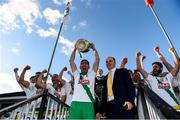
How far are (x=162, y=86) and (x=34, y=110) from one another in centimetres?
295

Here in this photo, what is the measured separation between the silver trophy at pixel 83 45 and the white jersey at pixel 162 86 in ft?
5.29

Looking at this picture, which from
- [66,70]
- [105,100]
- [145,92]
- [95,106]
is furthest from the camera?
[66,70]

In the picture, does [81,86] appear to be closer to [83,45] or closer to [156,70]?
[83,45]

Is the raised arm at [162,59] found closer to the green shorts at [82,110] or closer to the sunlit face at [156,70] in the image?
the sunlit face at [156,70]

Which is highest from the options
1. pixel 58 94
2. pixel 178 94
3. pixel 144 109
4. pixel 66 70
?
pixel 66 70

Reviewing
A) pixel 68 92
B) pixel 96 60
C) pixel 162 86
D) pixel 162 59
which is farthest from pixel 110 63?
pixel 68 92

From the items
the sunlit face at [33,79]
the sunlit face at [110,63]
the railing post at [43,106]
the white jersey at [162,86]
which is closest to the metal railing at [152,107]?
the sunlit face at [110,63]

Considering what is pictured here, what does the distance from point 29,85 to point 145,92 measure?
511 centimetres

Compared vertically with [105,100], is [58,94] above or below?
above

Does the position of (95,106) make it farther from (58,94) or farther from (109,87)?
(58,94)

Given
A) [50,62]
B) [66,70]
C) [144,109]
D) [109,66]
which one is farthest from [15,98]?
[144,109]

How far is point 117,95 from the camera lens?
4875mm

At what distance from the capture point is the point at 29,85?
845 centimetres

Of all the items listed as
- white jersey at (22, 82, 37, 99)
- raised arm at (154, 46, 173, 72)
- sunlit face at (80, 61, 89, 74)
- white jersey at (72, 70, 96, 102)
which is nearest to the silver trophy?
sunlit face at (80, 61, 89, 74)
